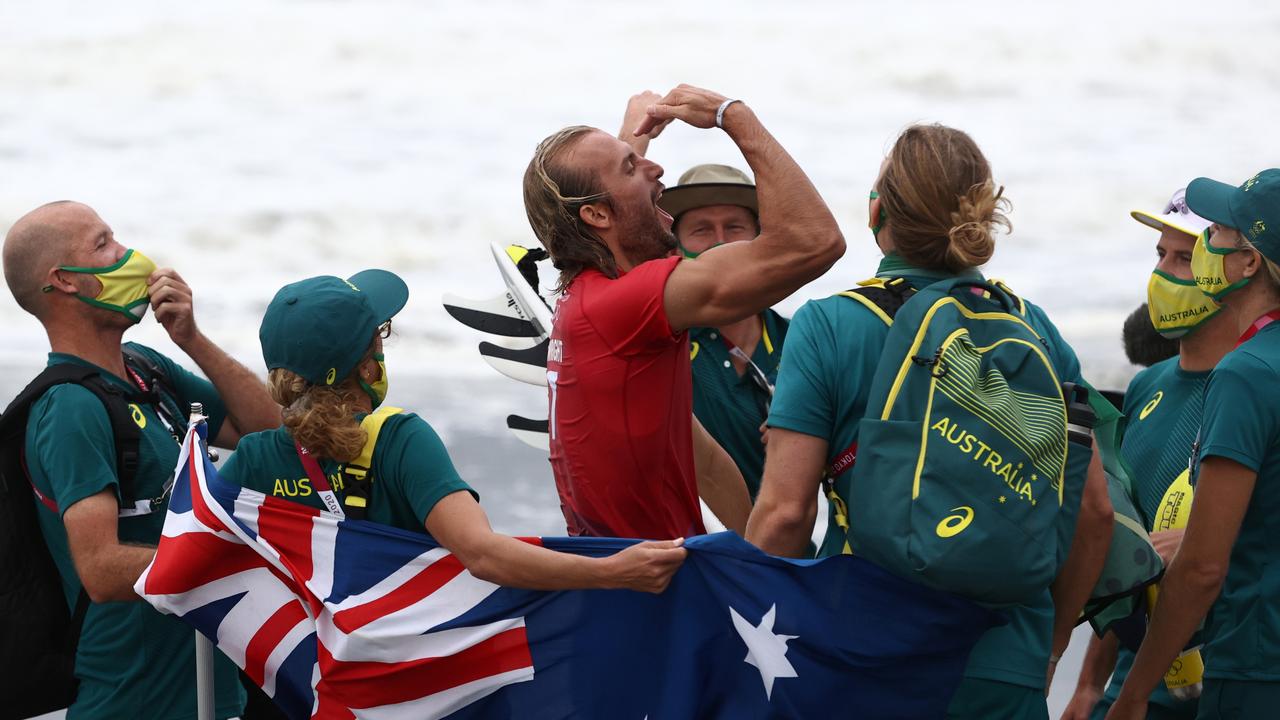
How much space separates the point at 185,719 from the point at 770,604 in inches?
69.3

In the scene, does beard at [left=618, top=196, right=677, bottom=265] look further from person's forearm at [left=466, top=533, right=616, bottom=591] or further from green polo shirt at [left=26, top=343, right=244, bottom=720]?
green polo shirt at [left=26, top=343, right=244, bottom=720]

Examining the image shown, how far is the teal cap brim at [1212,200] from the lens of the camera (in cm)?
307

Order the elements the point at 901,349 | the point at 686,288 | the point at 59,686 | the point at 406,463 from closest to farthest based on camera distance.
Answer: the point at 901,349 < the point at 686,288 < the point at 406,463 < the point at 59,686

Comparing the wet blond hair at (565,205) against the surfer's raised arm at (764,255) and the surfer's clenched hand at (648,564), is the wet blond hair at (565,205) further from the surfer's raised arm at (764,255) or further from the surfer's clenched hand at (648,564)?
the surfer's clenched hand at (648,564)

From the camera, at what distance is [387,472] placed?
2.92 m

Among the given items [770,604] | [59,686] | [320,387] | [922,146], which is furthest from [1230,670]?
[59,686]

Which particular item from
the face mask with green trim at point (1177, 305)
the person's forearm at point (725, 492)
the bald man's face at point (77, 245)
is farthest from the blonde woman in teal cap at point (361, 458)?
the face mask with green trim at point (1177, 305)

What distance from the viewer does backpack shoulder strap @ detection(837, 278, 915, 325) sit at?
8.63 feet

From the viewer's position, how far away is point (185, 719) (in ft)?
11.7

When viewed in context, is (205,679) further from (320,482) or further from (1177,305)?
(1177,305)

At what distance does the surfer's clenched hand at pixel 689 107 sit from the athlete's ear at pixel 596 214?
0.77ft

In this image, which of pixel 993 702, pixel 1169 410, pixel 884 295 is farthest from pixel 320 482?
pixel 1169 410

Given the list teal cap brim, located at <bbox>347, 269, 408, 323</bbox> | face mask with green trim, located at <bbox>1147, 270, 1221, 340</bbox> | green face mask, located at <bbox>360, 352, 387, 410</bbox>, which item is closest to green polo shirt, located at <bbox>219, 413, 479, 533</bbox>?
green face mask, located at <bbox>360, 352, 387, 410</bbox>

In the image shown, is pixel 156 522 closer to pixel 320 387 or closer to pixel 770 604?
pixel 320 387
